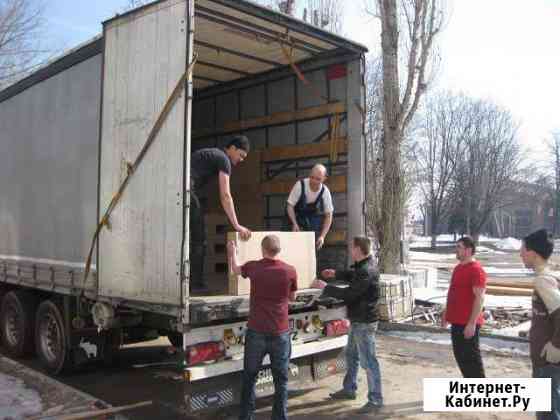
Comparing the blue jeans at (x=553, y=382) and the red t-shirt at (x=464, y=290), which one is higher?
the red t-shirt at (x=464, y=290)

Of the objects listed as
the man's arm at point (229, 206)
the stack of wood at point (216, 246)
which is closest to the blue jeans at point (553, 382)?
the man's arm at point (229, 206)

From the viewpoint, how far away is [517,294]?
10.9 m

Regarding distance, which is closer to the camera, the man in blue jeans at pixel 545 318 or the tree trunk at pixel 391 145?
the man in blue jeans at pixel 545 318

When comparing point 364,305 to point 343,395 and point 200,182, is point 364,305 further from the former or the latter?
point 200,182

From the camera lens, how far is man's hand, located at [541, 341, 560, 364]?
11.2 feet

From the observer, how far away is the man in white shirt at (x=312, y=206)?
5.86 metres

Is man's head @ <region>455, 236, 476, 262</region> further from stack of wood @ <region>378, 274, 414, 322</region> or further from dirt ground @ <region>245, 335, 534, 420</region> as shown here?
stack of wood @ <region>378, 274, 414, 322</region>

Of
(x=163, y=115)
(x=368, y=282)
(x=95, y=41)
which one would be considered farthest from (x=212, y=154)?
(x=368, y=282)

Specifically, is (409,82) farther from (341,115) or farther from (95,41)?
(95,41)

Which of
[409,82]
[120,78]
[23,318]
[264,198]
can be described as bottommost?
[23,318]

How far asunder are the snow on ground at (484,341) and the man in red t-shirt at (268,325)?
419 cm

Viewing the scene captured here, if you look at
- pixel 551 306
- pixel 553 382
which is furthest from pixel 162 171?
pixel 553 382

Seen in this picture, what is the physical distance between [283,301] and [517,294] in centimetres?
823

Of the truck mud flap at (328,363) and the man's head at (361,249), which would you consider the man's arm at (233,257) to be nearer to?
the man's head at (361,249)
